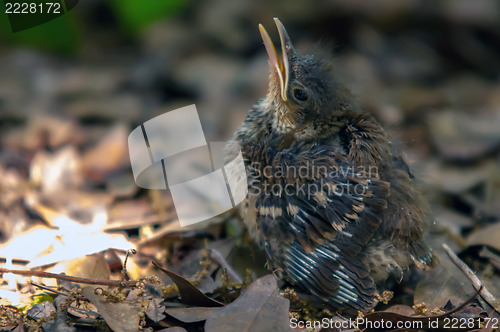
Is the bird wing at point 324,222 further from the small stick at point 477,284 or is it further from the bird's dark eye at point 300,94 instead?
the small stick at point 477,284

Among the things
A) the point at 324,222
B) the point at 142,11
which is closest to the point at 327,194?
the point at 324,222

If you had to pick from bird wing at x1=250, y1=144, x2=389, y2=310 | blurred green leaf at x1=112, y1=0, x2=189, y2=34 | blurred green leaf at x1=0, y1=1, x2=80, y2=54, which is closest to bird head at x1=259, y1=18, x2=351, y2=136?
bird wing at x1=250, y1=144, x2=389, y2=310

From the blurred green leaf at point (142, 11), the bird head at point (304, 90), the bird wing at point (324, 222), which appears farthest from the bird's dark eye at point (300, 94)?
the blurred green leaf at point (142, 11)

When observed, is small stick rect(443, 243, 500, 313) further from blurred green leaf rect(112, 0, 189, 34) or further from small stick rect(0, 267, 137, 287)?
blurred green leaf rect(112, 0, 189, 34)

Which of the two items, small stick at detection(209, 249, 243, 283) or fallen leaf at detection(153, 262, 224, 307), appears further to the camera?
small stick at detection(209, 249, 243, 283)

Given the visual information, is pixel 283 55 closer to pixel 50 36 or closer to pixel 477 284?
pixel 477 284

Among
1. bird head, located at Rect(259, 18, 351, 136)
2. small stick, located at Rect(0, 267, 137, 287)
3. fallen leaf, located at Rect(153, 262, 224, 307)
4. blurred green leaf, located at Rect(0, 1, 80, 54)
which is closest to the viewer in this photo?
small stick, located at Rect(0, 267, 137, 287)

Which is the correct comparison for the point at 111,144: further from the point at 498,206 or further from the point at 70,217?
the point at 498,206
